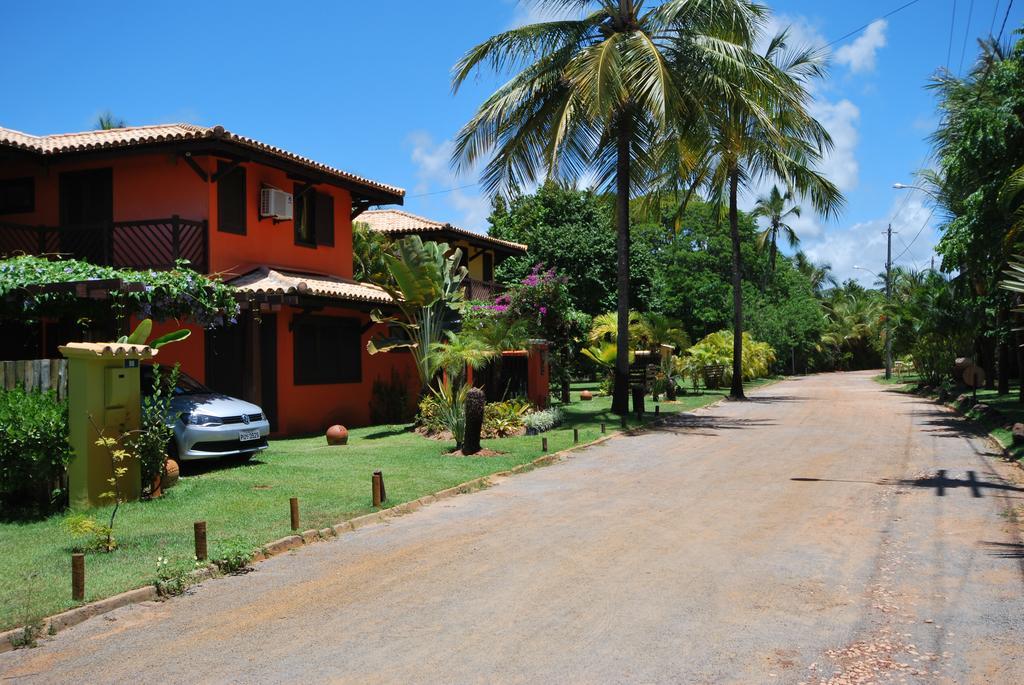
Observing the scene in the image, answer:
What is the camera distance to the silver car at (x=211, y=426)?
12.9 metres

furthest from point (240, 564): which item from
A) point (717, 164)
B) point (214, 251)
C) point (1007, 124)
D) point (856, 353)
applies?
point (856, 353)

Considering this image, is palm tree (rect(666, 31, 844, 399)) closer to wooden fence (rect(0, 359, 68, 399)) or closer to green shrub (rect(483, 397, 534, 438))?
green shrub (rect(483, 397, 534, 438))

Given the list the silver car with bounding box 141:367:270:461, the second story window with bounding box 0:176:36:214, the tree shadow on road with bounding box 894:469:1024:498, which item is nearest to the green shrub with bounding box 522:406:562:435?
the silver car with bounding box 141:367:270:461

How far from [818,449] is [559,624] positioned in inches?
471

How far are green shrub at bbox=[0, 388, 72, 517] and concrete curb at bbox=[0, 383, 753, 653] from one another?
3.26 m

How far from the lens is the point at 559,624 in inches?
233

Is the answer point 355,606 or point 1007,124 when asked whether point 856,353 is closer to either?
point 1007,124

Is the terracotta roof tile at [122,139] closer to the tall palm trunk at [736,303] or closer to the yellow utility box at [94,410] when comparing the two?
the yellow utility box at [94,410]

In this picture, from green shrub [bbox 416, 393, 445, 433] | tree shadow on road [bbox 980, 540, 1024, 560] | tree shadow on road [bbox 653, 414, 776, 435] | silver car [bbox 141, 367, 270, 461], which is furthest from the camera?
tree shadow on road [bbox 653, 414, 776, 435]

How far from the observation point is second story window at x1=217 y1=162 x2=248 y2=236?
60.7ft

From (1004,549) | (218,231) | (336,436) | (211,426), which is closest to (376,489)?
(211,426)

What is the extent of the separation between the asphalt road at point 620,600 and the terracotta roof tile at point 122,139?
10.4 metres

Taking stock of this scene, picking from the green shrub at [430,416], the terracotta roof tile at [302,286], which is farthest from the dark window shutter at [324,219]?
the green shrub at [430,416]

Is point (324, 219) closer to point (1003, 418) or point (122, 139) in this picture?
point (122, 139)
